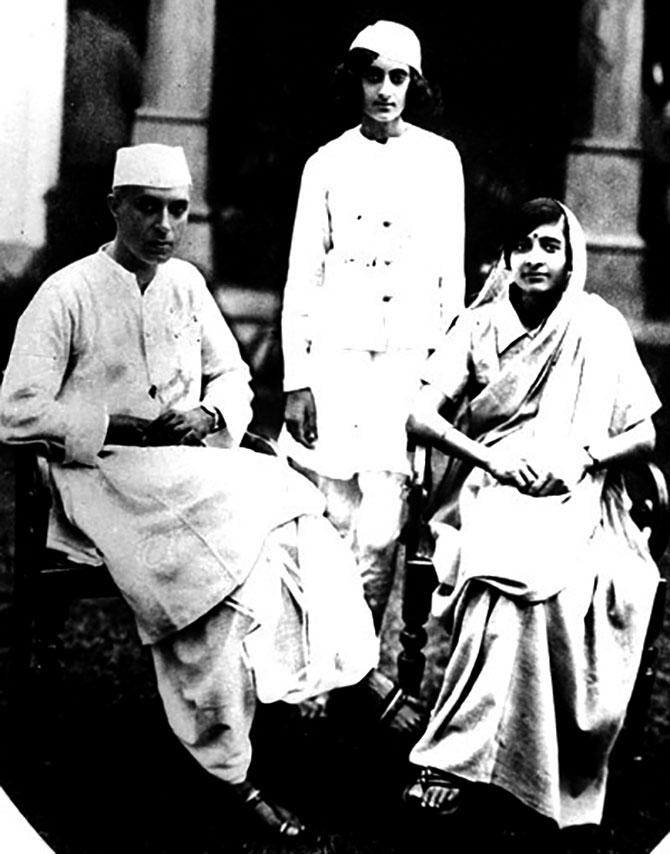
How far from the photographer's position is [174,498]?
2846 millimetres

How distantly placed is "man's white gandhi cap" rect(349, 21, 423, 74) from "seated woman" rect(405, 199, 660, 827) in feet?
1.48

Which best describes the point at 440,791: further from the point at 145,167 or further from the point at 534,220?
the point at 145,167

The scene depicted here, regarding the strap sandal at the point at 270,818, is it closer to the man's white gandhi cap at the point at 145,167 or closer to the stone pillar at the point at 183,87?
the stone pillar at the point at 183,87

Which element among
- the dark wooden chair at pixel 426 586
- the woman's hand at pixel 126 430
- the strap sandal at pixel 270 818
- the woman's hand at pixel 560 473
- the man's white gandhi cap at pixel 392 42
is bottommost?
the strap sandal at pixel 270 818

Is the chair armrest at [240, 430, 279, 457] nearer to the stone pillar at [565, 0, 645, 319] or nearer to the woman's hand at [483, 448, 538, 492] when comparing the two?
the woman's hand at [483, 448, 538, 492]

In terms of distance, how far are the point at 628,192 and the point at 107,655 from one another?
167 centimetres

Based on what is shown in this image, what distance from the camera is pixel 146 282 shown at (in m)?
2.93

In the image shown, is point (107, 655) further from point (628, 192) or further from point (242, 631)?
point (628, 192)

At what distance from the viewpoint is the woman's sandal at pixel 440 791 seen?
2865mm

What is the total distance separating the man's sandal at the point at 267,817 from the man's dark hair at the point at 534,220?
4.44 feet

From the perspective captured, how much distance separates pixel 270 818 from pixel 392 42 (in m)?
1.78

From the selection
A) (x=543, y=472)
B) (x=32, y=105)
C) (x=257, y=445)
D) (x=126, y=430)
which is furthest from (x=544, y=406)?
(x=32, y=105)

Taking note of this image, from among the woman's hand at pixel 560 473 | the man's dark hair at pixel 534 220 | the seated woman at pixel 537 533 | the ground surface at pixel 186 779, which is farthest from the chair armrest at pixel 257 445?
the man's dark hair at pixel 534 220

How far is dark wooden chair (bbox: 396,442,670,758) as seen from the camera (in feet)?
9.87
